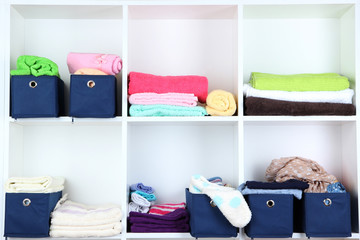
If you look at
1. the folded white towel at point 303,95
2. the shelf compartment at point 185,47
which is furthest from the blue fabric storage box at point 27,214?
the folded white towel at point 303,95

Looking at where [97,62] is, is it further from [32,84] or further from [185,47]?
[185,47]

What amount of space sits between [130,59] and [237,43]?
1.85ft

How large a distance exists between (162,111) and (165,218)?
0.49 m

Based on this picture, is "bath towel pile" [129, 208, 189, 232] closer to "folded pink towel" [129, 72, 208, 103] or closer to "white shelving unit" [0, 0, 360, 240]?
"white shelving unit" [0, 0, 360, 240]

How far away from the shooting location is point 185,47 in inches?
97.3

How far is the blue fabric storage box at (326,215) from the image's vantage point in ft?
6.79

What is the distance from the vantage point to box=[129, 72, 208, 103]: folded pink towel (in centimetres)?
219

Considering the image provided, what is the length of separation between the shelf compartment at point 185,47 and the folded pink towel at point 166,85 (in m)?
0.26

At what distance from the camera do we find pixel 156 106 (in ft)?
7.07

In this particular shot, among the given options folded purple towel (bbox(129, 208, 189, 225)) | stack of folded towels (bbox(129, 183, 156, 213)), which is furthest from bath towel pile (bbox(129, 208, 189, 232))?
stack of folded towels (bbox(129, 183, 156, 213))

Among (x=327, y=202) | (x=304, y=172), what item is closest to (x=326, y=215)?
(x=327, y=202)

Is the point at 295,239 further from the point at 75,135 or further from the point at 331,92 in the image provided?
the point at 75,135

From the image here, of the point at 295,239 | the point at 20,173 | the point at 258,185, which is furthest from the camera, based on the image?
the point at 20,173

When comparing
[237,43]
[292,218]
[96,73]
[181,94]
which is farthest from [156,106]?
[292,218]
